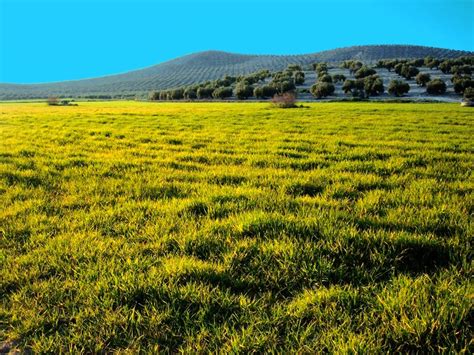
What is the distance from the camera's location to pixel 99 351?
276 cm

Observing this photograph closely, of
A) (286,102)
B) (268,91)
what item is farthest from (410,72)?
(286,102)

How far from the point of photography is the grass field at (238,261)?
111 inches

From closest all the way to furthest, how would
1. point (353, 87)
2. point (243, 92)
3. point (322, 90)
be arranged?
point (322, 90) → point (243, 92) → point (353, 87)

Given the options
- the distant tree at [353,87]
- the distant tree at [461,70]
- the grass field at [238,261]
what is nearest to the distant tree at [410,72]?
the distant tree at [461,70]

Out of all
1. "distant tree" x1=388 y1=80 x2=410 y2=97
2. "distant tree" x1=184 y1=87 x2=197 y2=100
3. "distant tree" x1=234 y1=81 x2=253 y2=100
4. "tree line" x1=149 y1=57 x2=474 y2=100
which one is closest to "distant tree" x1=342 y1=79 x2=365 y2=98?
"tree line" x1=149 y1=57 x2=474 y2=100

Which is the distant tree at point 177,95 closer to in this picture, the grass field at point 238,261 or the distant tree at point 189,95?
the distant tree at point 189,95

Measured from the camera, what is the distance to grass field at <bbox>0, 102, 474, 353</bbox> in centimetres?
281

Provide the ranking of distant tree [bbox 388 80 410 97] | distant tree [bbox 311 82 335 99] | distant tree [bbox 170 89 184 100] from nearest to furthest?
distant tree [bbox 388 80 410 97], distant tree [bbox 311 82 335 99], distant tree [bbox 170 89 184 100]

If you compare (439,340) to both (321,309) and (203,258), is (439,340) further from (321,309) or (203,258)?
(203,258)

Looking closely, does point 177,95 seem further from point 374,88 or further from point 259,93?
point 374,88

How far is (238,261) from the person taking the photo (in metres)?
3.91

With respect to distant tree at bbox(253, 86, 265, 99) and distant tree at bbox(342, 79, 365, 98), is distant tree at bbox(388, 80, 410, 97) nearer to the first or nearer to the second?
distant tree at bbox(342, 79, 365, 98)

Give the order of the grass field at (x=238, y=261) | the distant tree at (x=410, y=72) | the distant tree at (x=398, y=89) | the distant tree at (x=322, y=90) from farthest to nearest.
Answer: the distant tree at (x=410, y=72) < the distant tree at (x=322, y=90) < the distant tree at (x=398, y=89) < the grass field at (x=238, y=261)

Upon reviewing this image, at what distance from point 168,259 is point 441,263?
3.05 m
